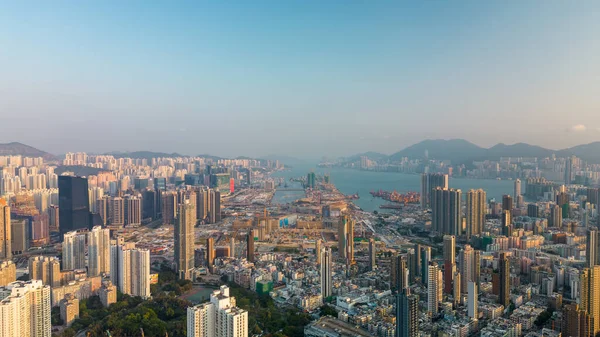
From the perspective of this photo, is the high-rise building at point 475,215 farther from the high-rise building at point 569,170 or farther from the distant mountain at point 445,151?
the distant mountain at point 445,151

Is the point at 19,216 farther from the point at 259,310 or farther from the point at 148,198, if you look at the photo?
the point at 259,310

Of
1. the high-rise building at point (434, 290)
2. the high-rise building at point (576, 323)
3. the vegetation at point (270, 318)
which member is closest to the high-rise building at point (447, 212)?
the high-rise building at point (434, 290)

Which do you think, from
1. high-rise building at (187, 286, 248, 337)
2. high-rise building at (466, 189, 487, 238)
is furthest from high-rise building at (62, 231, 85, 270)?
high-rise building at (466, 189, 487, 238)

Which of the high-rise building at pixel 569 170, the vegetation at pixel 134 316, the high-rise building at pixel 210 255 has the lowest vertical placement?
the vegetation at pixel 134 316

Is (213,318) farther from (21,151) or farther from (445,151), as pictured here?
(445,151)

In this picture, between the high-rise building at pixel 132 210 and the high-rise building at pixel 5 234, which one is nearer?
the high-rise building at pixel 5 234

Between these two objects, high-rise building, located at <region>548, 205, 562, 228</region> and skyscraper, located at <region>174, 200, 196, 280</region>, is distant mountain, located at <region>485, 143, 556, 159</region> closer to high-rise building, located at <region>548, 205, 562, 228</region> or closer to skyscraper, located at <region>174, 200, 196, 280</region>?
high-rise building, located at <region>548, 205, 562, 228</region>

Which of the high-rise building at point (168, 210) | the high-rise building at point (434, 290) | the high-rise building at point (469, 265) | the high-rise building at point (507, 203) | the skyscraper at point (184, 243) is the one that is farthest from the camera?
the high-rise building at point (168, 210)
